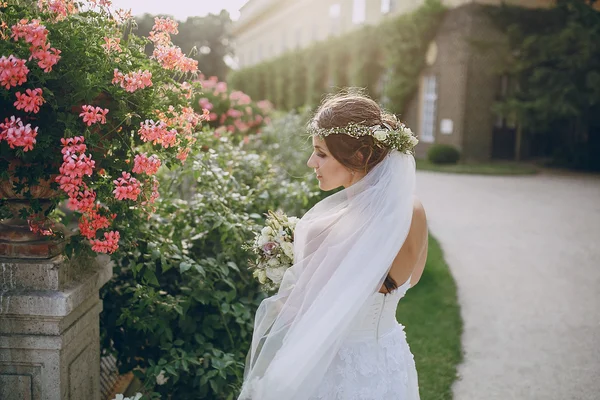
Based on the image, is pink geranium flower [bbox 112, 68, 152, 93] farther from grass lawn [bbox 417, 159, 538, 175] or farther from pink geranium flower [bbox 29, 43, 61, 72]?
grass lawn [bbox 417, 159, 538, 175]

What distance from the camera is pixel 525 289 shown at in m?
A: 5.03

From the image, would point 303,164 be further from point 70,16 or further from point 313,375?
point 313,375

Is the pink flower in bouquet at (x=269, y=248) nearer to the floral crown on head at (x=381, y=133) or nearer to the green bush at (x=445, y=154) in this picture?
the floral crown on head at (x=381, y=133)

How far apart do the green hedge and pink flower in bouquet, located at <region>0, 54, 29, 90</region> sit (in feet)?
35.1

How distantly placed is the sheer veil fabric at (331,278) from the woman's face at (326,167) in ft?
0.18

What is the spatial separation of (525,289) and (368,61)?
1414 cm

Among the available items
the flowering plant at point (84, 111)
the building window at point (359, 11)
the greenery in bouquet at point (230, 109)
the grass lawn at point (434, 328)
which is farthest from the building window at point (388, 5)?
the flowering plant at point (84, 111)

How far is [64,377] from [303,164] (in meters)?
4.33

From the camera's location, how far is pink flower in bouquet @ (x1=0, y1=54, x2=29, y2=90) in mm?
1849

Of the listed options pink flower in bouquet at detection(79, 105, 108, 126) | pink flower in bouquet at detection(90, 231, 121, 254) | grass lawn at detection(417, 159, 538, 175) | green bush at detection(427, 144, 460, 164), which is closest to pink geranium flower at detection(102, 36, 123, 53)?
pink flower in bouquet at detection(79, 105, 108, 126)

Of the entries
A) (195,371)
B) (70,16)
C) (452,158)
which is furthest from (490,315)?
(452,158)

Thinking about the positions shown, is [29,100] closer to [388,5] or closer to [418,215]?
[418,215]

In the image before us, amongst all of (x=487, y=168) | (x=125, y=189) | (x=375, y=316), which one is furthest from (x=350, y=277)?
(x=487, y=168)

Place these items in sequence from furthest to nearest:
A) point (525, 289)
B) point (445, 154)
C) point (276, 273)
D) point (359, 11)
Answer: point (359, 11) < point (445, 154) < point (525, 289) < point (276, 273)
